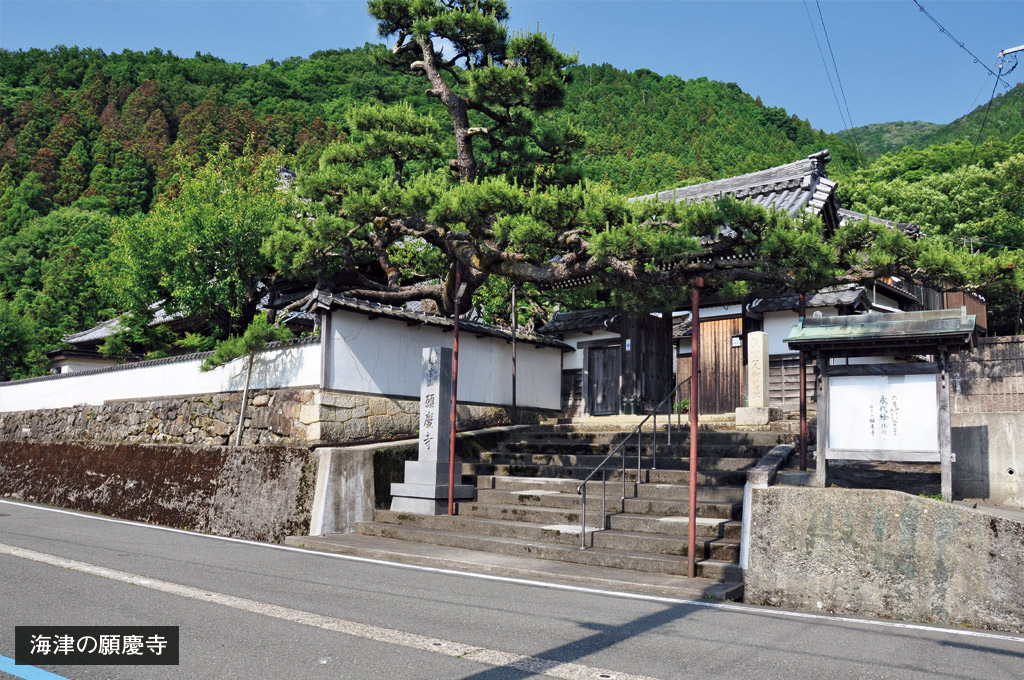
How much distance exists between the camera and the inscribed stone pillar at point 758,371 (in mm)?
15047

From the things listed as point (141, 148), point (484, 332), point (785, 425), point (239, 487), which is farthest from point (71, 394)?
point (141, 148)

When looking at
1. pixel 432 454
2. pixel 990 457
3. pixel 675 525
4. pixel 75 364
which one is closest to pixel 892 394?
pixel 990 457

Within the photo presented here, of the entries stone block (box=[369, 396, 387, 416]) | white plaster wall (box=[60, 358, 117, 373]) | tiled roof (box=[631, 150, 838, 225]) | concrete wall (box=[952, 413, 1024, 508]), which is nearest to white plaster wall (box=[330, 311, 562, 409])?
stone block (box=[369, 396, 387, 416])

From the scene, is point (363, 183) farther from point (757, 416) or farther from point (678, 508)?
point (757, 416)

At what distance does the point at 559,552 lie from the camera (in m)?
9.69

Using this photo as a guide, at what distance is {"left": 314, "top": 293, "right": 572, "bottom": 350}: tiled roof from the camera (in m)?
14.3

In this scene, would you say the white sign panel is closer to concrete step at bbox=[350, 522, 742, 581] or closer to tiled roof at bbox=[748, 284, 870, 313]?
concrete step at bbox=[350, 522, 742, 581]

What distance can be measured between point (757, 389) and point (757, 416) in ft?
2.82

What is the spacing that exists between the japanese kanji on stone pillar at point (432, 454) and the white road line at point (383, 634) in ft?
15.8

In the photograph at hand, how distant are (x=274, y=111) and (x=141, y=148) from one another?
33.5 feet

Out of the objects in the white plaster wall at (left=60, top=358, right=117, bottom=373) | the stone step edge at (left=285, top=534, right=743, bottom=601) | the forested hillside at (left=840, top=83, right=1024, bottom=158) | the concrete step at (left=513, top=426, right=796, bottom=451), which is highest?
the forested hillside at (left=840, top=83, right=1024, bottom=158)

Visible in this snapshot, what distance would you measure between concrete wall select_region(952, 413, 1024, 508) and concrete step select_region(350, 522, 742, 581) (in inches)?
172

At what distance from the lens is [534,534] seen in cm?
1056

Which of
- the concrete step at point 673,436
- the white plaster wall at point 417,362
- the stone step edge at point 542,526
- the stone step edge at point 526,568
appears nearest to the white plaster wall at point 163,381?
the white plaster wall at point 417,362
